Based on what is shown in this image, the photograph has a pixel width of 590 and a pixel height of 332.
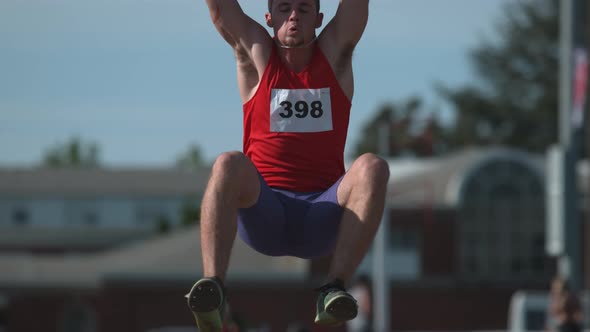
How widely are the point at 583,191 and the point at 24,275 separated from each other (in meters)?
24.9

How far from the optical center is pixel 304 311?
48.0m

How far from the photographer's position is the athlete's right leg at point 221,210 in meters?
6.92

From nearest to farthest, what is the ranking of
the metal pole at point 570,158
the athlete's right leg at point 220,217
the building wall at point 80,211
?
1. the athlete's right leg at point 220,217
2. the metal pole at point 570,158
3. the building wall at point 80,211

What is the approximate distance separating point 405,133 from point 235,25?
76923 millimetres

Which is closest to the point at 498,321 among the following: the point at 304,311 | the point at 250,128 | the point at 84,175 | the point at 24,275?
the point at 304,311

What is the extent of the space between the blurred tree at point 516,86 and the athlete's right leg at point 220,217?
6221 centimetres

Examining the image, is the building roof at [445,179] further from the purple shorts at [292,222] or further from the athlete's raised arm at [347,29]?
the purple shorts at [292,222]

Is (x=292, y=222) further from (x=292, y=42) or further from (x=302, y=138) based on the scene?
(x=292, y=42)

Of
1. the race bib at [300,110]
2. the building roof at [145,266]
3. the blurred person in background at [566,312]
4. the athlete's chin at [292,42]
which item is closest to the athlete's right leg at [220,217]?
the race bib at [300,110]

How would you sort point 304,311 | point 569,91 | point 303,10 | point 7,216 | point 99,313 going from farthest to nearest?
point 7,216 < point 99,313 < point 304,311 < point 569,91 < point 303,10

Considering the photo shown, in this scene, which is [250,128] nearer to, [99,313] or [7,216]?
[99,313]

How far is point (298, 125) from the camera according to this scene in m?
7.51

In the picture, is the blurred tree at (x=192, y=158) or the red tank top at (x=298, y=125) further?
the blurred tree at (x=192, y=158)

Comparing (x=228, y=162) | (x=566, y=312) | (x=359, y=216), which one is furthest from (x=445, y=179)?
(x=228, y=162)
